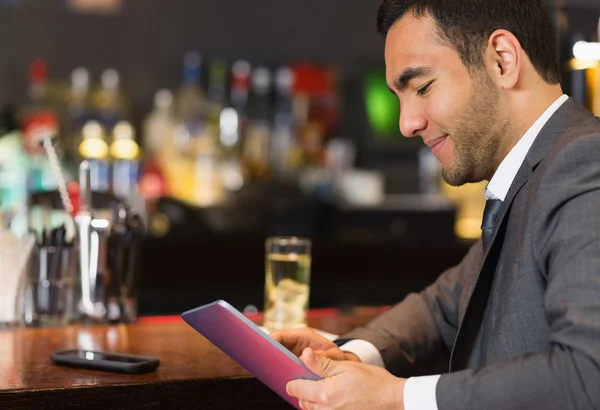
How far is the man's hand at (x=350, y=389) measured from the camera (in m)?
1.23

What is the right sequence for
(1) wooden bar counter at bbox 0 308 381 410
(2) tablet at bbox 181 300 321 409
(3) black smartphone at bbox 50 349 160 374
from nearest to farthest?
(2) tablet at bbox 181 300 321 409 → (1) wooden bar counter at bbox 0 308 381 410 → (3) black smartphone at bbox 50 349 160 374

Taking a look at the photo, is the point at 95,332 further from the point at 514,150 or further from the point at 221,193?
the point at 221,193

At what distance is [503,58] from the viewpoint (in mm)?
1439

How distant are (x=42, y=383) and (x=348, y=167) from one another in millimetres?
3115

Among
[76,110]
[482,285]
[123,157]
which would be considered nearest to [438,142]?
[482,285]

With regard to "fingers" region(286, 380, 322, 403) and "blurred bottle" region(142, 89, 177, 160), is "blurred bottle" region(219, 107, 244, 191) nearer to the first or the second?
"blurred bottle" region(142, 89, 177, 160)

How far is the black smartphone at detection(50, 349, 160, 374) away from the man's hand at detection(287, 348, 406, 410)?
315 mm

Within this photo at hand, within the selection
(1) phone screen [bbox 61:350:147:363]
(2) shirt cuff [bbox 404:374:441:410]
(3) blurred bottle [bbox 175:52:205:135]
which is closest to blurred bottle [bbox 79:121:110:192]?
(3) blurred bottle [bbox 175:52:205:135]

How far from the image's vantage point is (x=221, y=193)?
3.97m

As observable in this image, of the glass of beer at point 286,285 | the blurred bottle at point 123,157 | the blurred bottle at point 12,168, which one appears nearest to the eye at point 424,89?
the glass of beer at point 286,285

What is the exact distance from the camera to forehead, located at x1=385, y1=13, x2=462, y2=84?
1.44 metres

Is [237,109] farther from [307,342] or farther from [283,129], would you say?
[307,342]

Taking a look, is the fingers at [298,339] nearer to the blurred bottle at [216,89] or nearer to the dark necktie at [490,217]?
the dark necktie at [490,217]

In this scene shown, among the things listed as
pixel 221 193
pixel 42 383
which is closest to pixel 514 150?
pixel 42 383
